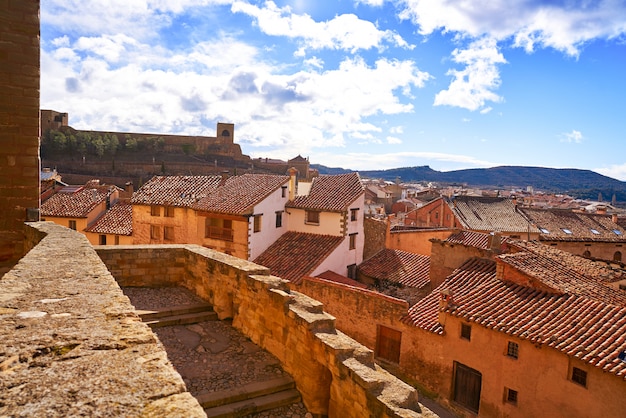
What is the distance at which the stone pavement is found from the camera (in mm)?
5237

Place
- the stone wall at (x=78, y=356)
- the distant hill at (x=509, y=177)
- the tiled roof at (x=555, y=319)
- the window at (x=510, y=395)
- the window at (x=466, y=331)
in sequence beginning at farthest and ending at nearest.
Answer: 1. the distant hill at (x=509, y=177)
2. the window at (x=466, y=331)
3. the window at (x=510, y=395)
4. the tiled roof at (x=555, y=319)
5. the stone wall at (x=78, y=356)

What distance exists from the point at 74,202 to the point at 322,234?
20147 millimetres

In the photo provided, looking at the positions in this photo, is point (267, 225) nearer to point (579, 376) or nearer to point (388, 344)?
point (388, 344)

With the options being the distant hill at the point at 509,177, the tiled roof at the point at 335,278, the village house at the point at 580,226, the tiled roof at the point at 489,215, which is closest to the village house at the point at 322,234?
the tiled roof at the point at 335,278

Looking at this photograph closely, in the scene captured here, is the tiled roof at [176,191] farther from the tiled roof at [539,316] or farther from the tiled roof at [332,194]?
the tiled roof at [539,316]

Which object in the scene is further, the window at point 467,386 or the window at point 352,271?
the window at point 352,271

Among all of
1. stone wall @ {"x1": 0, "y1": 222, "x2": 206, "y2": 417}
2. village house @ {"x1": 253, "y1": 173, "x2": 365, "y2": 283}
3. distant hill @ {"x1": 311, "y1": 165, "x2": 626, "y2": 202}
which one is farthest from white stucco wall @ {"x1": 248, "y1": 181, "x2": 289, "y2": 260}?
distant hill @ {"x1": 311, "y1": 165, "x2": 626, "y2": 202}

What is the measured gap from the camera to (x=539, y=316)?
11.6 meters

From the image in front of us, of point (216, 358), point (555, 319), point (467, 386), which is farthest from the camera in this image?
point (467, 386)

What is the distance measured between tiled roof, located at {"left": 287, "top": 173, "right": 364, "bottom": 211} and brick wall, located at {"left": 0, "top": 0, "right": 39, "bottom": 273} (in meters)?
14.9

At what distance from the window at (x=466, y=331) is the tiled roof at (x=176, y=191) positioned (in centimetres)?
1646

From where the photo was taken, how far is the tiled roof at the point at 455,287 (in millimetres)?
13703

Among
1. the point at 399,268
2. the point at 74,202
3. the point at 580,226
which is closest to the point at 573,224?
the point at 580,226

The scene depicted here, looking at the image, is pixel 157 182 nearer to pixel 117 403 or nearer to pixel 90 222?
pixel 90 222
